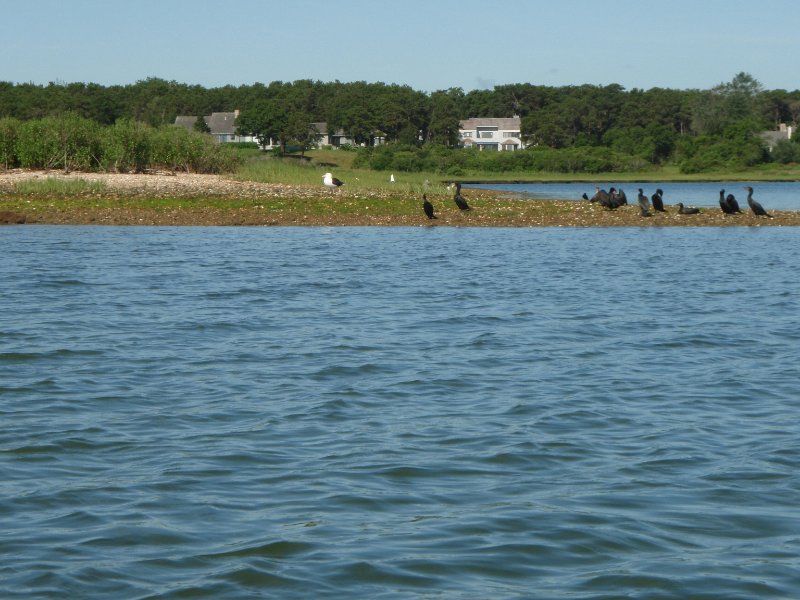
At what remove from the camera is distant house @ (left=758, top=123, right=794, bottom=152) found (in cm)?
10853

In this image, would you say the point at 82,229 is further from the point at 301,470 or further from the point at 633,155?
the point at 633,155

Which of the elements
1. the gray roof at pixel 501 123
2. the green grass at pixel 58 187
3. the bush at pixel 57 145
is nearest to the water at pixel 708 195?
the bush at pixel 57 145

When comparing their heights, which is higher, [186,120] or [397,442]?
[186,120]

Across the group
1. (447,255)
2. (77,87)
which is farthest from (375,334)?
(77,87)

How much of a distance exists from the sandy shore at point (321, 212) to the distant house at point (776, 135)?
7218 centimetres

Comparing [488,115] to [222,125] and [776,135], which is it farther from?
[776,135]

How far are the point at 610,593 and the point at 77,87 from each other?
120m

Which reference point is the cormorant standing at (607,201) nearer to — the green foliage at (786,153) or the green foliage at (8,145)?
the green foliage at (8,145)

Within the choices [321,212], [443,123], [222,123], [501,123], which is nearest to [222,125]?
[222,123]

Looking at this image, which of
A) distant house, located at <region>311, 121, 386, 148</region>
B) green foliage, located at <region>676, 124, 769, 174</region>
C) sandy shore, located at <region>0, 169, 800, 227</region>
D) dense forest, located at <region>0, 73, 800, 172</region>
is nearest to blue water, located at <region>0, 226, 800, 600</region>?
sandy shore, located at <region>0, 169, 800, 227</region>

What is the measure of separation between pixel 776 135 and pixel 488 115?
1937 inches

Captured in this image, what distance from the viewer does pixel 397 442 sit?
9.52 meters

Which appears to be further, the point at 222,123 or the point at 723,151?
Answer: the point at 222,123

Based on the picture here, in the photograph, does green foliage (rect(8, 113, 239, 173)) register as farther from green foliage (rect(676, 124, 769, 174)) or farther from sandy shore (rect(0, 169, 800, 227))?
green foliage (rect(676, 124, 769, 174))
